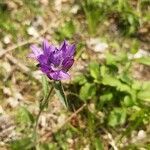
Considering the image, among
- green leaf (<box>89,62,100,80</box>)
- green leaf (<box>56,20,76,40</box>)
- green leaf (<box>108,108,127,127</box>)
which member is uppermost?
green leaf (<box>56,20,76,40</box>)

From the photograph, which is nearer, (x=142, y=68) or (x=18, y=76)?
(x=18, y=76)

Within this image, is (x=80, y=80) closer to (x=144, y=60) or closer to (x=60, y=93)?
(x=144, y=60)

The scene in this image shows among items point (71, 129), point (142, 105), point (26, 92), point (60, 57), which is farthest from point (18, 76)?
point (60, 57)

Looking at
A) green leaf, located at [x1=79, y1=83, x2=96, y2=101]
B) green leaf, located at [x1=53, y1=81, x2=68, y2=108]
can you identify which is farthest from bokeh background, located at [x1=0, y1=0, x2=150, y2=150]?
green leaf, located at [x1=53, y1=81, x2=68, y2=108]

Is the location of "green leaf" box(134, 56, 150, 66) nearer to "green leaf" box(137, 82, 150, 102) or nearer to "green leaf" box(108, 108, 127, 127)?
"green leaf" box(137, 82, 150, 102)

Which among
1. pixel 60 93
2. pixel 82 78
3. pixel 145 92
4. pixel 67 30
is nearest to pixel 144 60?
pixel 145 92

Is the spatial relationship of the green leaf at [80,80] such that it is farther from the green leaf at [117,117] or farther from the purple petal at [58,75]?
the purple petal at [58,75]

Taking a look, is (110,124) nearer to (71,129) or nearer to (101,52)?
(71,129)

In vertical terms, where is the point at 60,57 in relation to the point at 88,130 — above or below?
above

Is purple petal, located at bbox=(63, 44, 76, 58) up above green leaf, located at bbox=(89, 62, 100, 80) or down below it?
above
